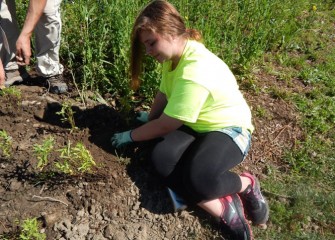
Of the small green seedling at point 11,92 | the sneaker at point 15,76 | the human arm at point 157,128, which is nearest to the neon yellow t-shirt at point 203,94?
the human arm at point 157,128

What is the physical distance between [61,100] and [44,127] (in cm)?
38

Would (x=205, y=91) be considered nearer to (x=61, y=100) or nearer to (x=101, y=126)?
(x=101, y=126)

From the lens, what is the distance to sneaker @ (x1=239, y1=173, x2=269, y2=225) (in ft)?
7.93

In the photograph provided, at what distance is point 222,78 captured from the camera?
224cm

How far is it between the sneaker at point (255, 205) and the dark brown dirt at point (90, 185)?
0.88ft

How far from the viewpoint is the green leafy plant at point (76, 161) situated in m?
2.21

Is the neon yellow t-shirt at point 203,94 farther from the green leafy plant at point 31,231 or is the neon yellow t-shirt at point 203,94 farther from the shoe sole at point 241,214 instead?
the green leafy plant at point 31,231

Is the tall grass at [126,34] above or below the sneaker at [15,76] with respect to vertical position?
above

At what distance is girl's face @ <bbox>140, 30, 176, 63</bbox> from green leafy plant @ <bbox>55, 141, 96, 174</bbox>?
700 mm

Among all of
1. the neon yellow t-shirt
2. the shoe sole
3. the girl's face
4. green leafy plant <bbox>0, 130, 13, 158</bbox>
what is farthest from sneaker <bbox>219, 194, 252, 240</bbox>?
green leafy plant <bbox>0, 130, 13, 158</bbox>

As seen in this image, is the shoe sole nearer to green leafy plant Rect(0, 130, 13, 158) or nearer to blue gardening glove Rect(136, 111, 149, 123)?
blue gardening glove Rect(136, 111, 149, 123)

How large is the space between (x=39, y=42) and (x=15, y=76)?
1.32 feet

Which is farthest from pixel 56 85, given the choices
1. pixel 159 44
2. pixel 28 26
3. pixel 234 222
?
pixel 234 222

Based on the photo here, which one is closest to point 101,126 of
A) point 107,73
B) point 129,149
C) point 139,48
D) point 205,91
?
point 129,149
